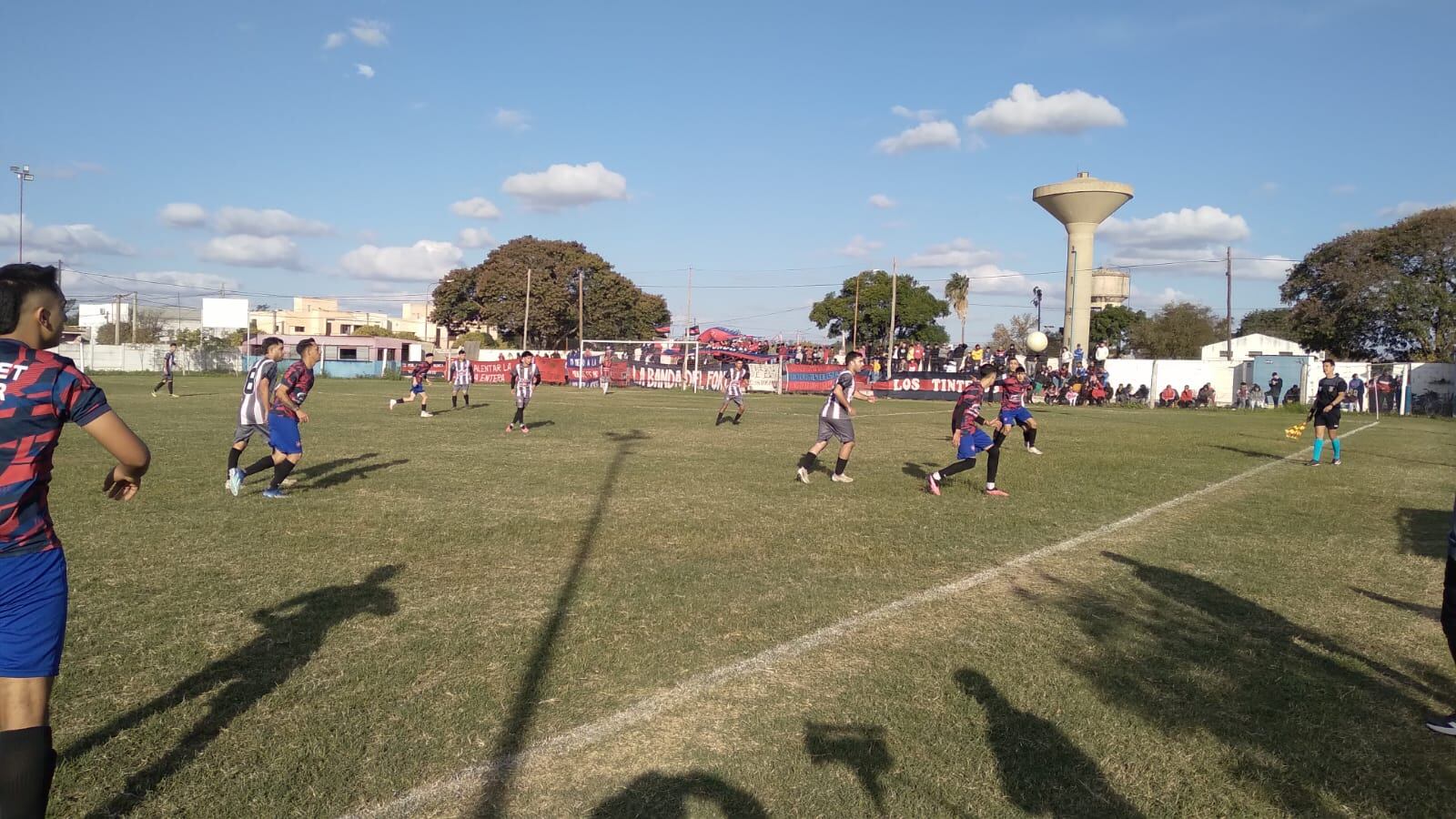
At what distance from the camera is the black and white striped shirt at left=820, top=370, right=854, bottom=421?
1216cm

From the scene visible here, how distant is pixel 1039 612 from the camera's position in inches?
252

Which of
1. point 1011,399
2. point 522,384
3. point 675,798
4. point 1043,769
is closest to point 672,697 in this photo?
point 675,798

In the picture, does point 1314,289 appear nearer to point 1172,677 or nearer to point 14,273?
point 1172,677

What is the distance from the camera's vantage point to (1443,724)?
449 cm

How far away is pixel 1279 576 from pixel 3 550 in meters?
8.72

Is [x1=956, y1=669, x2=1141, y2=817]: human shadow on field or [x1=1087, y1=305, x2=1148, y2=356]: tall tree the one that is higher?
[x1=1087, y1=305, x2=1148, y2=356]: tall tree

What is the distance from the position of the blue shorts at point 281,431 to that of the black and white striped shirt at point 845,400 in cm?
673

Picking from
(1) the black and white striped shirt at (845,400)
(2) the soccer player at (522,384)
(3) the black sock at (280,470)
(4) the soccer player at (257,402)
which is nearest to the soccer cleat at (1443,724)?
(1) the black and white striped shirt at (845,400)

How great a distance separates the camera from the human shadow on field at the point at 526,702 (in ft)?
11.8

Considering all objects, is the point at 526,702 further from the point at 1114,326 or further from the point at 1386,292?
the point at 1114,326

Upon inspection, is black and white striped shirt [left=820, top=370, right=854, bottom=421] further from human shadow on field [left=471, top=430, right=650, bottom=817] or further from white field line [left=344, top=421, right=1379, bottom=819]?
human shadow on field [left=471, top=430, right=650, bottom=817]

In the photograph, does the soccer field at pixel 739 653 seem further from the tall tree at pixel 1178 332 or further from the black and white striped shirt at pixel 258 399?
the tall tree at pixel 1178 332

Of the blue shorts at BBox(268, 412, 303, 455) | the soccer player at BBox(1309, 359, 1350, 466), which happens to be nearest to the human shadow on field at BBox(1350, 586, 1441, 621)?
the soccer player at BBox(1309, 359, 1350, 466)

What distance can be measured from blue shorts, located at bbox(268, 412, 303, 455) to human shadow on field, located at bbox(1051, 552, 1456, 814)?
8690 millimetres
